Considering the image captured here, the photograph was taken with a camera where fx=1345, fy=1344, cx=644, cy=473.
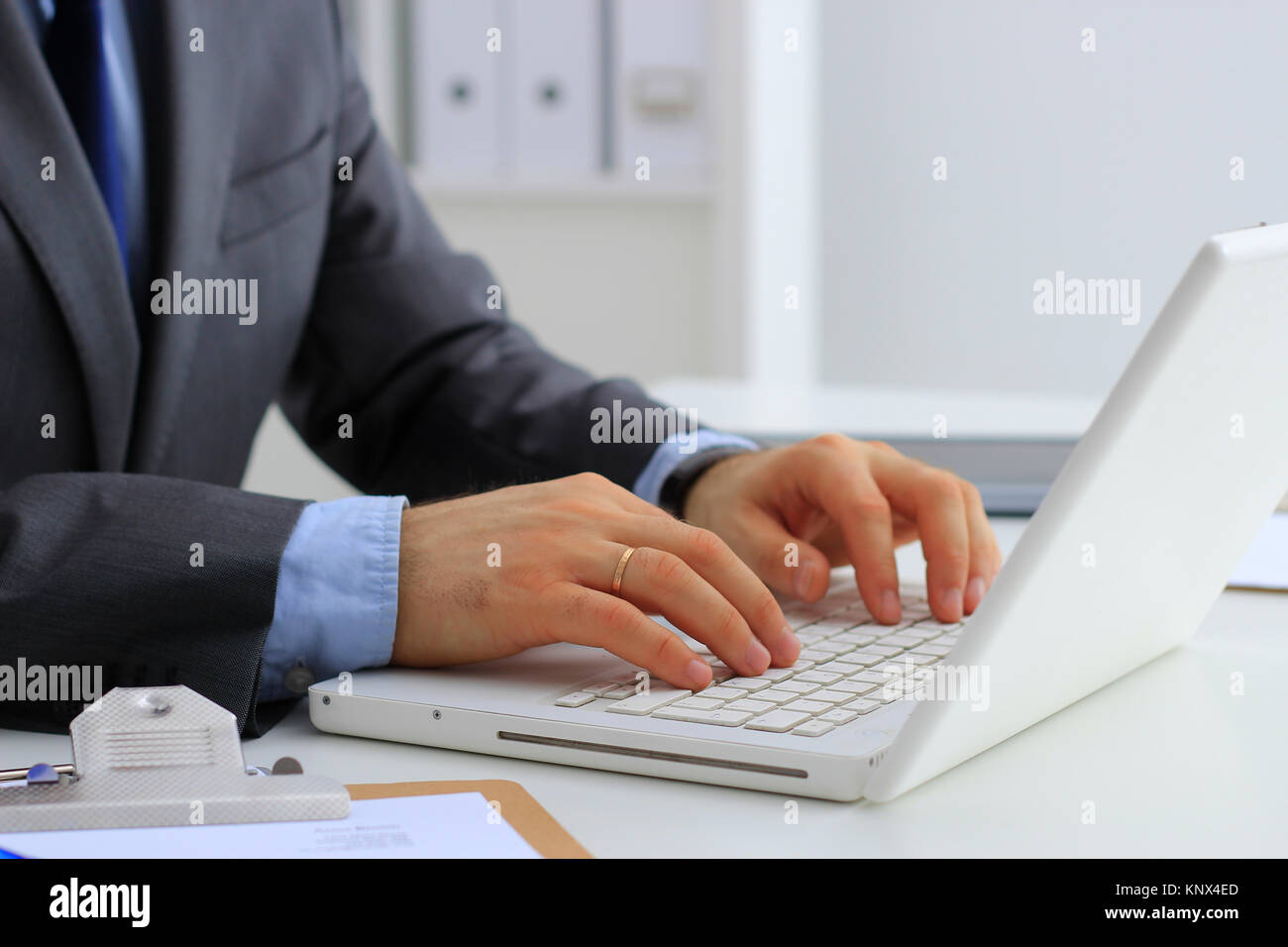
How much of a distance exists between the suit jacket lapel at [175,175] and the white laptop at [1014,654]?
0.44 m

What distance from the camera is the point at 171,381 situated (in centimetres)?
98

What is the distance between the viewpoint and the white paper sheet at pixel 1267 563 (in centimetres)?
90

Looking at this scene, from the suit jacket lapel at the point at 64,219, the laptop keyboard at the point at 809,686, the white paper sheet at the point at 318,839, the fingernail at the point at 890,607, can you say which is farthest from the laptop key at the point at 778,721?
the suit jacket lapel at the point at 64,219

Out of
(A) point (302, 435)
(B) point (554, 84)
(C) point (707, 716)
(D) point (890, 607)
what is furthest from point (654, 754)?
(B) point (554, 84)

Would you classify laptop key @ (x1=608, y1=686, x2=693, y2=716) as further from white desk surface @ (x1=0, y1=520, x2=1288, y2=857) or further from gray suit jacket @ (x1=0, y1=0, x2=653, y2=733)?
gray suit jacket @ (x1=0, y1=0, x2=653, y2=733)

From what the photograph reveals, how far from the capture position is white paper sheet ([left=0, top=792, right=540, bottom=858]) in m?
0.45

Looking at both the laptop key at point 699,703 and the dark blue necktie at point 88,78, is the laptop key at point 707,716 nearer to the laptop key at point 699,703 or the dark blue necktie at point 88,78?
the laptop key at point 699,703

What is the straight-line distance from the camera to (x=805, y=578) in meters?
0.78

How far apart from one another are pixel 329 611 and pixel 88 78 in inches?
21.4

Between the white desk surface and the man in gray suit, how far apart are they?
0.07m

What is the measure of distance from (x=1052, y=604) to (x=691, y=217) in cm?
267
